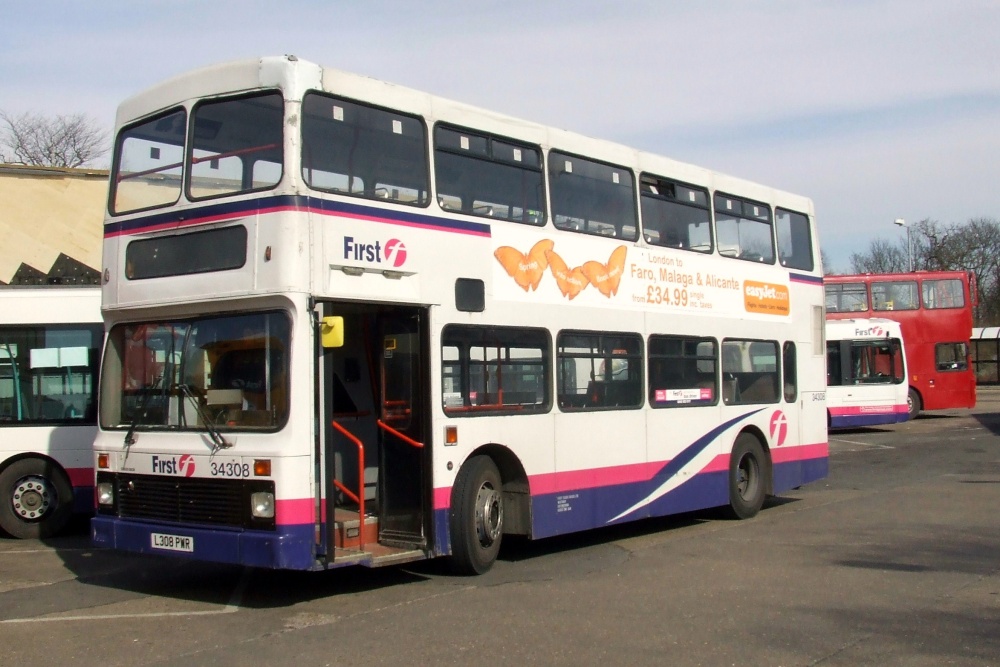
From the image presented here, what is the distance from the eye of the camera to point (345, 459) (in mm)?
9719

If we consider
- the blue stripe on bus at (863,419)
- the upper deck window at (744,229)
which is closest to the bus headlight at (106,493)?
the upper deck window at (744,229)

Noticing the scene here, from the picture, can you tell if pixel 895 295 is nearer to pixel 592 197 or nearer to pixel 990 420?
pixel 990 420

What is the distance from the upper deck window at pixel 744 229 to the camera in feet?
45.8

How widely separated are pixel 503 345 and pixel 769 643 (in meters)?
4.09

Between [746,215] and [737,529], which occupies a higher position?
[746,215]

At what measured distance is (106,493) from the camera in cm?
943

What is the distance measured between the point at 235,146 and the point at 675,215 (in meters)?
5.98

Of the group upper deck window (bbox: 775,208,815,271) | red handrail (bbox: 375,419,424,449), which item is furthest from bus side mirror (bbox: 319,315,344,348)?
upper deck window (bbox: 775,208,815,271)

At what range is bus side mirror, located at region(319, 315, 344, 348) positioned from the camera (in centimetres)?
852

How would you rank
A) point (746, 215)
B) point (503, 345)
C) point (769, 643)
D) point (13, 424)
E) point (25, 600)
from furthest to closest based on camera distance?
point (746, 215), point (13, 424), point (503, 345), point (25, 600), point (769, 643)

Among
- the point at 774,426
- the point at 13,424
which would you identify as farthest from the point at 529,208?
the point at 13,424

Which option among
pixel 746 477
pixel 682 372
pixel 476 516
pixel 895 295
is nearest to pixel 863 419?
pixel 895 295

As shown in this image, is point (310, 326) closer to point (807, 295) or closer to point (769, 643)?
point (769, 643)

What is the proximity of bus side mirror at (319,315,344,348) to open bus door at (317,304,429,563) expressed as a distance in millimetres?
769
